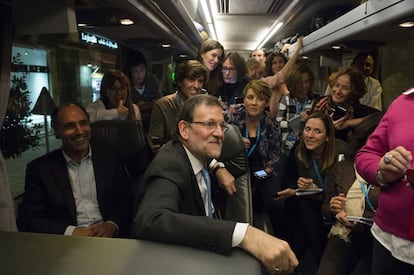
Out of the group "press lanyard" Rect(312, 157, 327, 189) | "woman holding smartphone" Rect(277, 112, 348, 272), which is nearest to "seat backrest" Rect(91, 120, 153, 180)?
"woman holding smartphone" Rect(277, 112, 348, 272)

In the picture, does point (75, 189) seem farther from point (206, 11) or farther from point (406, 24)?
point (206, 11)

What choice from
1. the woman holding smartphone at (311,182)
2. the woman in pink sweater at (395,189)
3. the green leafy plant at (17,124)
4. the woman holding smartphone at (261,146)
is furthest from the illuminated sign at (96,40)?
the woman in pink sweater at (395,189)

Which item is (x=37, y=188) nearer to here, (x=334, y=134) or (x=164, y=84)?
(x=334, y=134)

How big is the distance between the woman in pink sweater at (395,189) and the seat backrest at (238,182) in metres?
0.67

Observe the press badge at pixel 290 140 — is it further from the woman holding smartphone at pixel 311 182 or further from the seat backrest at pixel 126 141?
the seat backrest at pixel 126 141

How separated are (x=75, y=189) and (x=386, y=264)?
1557mm

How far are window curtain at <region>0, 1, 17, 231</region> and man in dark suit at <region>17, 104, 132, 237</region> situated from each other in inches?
11.9

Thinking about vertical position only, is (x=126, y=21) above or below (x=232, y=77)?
→ above

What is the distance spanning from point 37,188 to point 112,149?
0.51 meters

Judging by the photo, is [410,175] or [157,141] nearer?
[410,175]

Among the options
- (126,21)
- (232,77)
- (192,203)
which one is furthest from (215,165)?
(232,77)

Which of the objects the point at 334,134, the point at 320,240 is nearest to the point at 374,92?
the point at 334,134

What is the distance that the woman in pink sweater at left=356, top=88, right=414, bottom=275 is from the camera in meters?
1.30

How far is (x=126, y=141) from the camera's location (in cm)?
234
